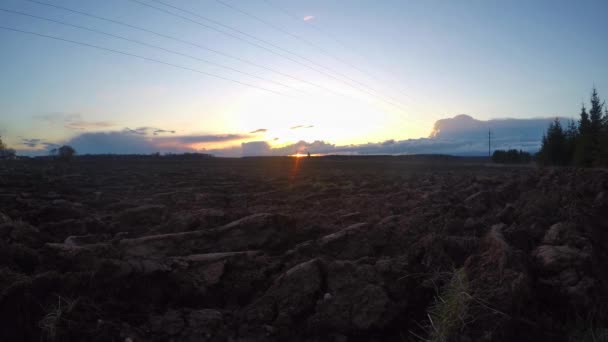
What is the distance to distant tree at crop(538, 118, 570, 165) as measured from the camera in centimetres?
5353

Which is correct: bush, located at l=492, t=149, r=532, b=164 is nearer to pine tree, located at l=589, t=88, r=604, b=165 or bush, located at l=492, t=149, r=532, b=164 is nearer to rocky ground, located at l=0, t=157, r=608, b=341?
pine tree, located at l=589, t=88, r=604, b=165

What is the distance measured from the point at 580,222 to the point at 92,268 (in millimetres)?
8185

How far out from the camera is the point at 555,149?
5434cm

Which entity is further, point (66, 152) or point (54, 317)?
point (66, 152)

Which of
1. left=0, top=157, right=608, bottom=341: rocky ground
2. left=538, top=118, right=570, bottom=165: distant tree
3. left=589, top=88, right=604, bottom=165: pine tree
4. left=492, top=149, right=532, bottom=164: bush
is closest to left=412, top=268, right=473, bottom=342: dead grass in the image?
left=0, top=157, right=608, bottom=341: rocky ground

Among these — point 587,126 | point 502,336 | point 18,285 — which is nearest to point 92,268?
point 18,285

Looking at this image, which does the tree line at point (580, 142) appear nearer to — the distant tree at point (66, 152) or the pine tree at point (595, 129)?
the pine tree at point (595, 129)

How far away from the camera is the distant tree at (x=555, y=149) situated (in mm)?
53528

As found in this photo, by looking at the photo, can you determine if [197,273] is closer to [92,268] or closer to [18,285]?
[92,268]

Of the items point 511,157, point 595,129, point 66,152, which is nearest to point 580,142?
point 595,129

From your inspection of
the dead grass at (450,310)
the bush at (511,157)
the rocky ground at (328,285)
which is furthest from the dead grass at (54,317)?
the bush at (511,157)

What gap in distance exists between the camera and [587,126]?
50.1 m

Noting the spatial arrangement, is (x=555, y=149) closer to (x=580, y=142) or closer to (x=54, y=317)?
(x=580, y=142)

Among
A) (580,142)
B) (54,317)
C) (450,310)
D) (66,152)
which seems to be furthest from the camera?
(66,152)
